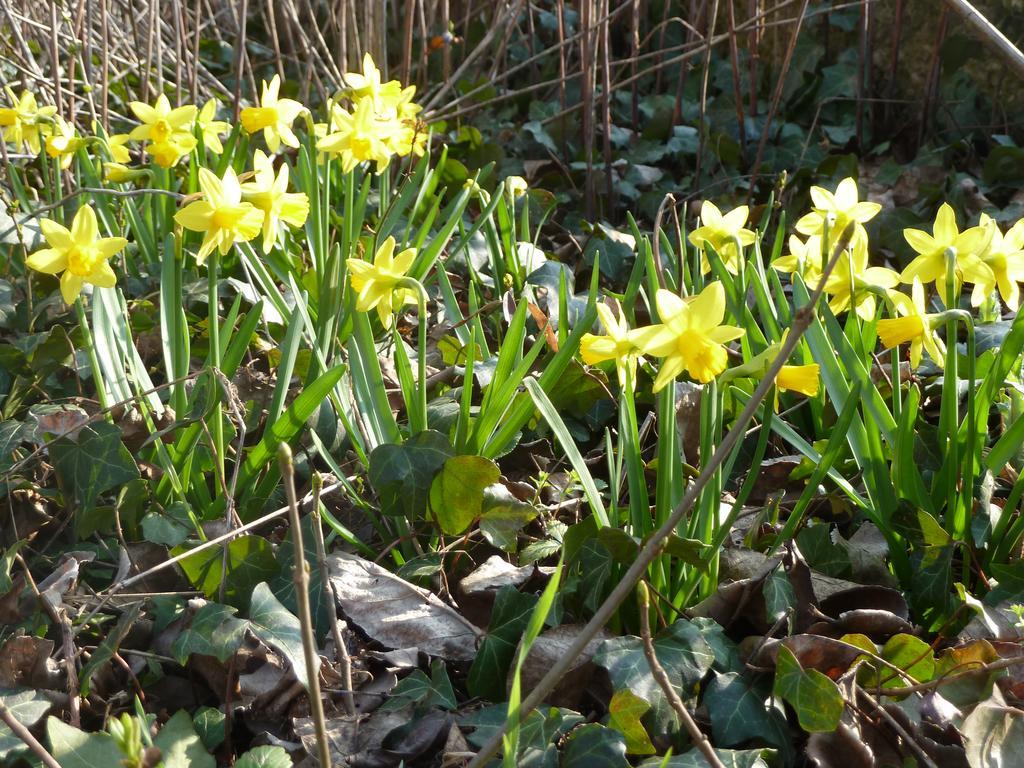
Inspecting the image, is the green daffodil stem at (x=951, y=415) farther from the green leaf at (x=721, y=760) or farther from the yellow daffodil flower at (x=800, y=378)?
the green leaf at (x=721, y=760)

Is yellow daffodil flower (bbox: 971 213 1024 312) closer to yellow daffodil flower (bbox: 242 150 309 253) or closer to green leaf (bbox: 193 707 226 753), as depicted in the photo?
yellow daffodil flower (bbox: 242 150 309 253)

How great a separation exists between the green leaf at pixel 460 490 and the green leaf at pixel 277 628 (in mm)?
320

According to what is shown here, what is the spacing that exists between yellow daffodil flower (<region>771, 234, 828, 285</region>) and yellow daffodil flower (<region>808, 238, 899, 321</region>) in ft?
0.05

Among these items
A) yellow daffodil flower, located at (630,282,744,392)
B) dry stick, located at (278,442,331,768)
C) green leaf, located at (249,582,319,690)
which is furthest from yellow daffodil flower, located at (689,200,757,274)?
dry stick, located at (278,442,331,768)

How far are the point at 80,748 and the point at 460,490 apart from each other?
59 cm

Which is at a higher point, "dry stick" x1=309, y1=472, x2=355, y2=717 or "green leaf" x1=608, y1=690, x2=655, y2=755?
"dry stick" x1=309, y1=472, x2=355, y2=717

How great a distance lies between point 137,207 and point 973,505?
1.97 metres

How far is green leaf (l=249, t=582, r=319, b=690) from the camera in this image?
1.12 meters

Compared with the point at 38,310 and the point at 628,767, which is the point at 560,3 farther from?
the point at 628,767

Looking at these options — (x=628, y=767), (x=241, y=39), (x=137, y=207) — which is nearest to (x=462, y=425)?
(x=628, y=767)

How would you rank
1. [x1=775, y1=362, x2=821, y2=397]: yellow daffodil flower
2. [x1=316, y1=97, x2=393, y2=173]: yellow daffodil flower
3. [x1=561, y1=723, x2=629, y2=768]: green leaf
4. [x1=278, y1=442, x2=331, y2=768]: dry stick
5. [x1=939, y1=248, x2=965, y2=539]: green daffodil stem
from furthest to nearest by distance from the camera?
[x1=316, y1=97, x2=393, y2=173]: yellow daffodil flower, [x1=939, y1=248, x2=965, y2=539]: green daffodil stem, [x1=775, y1=362, x2=821, y2=397]: yellow daffodil flower, [x1=561, y1=723, x2=629, y2=768]: green leaf, [x1=278, y1=442, x2=331, y2=768]: dry stick

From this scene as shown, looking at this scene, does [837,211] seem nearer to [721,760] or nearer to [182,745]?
[721,760]

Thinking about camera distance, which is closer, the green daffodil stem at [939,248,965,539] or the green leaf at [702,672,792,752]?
the green leaf at [702,672,792,752]

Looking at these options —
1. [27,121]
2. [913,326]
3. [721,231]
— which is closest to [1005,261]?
[913,326]
